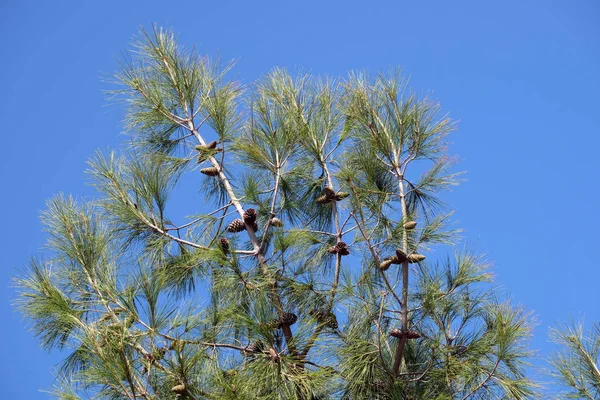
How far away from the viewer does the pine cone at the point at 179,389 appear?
9.56 feet

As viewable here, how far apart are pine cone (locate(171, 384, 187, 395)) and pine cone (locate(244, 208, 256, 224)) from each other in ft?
2.45

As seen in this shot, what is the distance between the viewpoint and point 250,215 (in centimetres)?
351

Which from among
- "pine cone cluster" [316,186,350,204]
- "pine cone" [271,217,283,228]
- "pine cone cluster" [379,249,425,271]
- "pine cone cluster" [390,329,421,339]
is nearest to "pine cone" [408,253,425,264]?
"pine cone cluster" [379,249,425,271]

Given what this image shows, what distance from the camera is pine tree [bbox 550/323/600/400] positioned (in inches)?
137

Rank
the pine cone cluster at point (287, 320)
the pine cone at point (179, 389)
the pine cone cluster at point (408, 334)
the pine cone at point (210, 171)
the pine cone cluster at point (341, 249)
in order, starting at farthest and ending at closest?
1. the pine cone at point (210, 171)
2. the pine cone cluster at point (341, 249)
3. the pine cone cluster at point (287, 320)
4. the pine cone cluster at point (408, 334)
5. the pine cone at point (179, 389)

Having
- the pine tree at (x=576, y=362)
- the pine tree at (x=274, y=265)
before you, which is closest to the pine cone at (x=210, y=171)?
the pine tree at (x=274, y=265)

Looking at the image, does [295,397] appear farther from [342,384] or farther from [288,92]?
[288,92]

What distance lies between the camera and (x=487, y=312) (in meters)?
3.36

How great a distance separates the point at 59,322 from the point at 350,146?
1136 millimetres

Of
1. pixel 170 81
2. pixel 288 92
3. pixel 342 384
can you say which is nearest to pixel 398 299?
pixel 342 384

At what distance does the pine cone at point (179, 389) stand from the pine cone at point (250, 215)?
29.4 inches

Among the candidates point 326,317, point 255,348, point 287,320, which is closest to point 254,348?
point 255,348

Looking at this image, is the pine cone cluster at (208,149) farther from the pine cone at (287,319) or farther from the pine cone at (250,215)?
the pine cone at (287,319)

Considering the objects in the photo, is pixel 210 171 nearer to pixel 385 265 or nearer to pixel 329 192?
pixel 329 192
